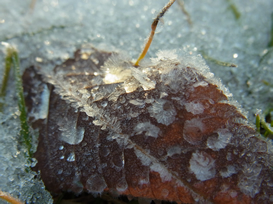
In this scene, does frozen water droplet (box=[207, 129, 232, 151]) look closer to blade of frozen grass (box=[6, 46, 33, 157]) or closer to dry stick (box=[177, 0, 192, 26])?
blade of frozen grass (box=[6, 46, 33, 157])

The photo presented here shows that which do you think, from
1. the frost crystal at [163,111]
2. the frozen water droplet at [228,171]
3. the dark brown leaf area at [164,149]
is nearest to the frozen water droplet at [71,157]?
the dark brown leaf area at [164,149]

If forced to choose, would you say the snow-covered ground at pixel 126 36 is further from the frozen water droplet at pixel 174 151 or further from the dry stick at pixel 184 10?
the frozen water droplet at pixel 174 151

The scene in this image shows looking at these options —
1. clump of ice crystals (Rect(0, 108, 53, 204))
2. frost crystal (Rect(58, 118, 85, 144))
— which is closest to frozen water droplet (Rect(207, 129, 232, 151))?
frost crystal (Rect(58, 118, 85, 144))

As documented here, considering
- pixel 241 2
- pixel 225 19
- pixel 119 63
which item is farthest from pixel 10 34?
pixel 241 2

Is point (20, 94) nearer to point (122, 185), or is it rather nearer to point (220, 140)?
point (122, 185)

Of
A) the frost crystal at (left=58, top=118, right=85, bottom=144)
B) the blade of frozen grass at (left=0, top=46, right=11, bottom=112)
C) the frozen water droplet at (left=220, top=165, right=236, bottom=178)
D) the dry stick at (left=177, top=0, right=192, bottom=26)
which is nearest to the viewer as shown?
the frozen water droplet at (left=220, top=165, right=236, bottom=178)

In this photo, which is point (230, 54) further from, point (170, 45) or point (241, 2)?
point (241, 2)

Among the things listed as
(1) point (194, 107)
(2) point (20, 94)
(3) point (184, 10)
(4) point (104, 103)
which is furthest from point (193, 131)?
(3) point (184, 10)
